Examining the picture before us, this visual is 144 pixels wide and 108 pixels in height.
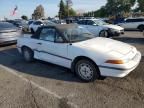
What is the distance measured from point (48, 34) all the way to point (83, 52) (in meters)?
1.77

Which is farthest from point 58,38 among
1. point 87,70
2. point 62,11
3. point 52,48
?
point 62,11

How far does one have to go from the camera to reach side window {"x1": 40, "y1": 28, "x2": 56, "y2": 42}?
22.4 feet

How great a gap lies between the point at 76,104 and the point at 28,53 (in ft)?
13.3

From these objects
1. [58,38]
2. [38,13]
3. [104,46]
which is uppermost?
[38,13]

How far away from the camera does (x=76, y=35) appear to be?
6.64 metres

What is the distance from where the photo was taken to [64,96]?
197 inches

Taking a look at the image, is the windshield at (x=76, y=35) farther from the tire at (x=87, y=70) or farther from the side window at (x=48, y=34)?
the tire at (x=87, y=70)

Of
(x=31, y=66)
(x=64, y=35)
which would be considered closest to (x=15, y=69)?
(x=31, y=66)

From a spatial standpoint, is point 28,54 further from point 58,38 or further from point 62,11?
point 62,11

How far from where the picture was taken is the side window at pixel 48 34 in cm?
682

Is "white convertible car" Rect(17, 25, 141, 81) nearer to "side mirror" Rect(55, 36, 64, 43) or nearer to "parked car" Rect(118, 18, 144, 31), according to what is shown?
"side mirror" Rect(55, 36, 64, 43)

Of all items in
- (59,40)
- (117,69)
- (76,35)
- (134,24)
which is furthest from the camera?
(134,24)

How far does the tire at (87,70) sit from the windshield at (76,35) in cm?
83

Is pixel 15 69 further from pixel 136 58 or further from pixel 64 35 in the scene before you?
pixel 136 58
